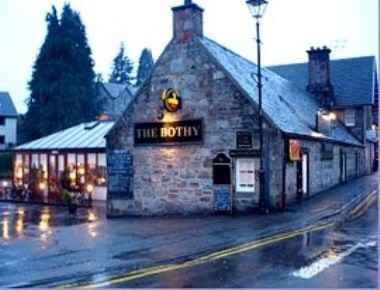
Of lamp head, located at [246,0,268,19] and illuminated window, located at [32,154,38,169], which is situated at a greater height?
lamp head, located at [246,0,268,19]

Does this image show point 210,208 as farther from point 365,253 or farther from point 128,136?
point 365,253

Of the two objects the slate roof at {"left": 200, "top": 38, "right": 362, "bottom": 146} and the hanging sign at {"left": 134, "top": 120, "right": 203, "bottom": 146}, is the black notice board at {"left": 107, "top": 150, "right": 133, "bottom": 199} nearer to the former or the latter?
the hanging sign at {"left": 134, "top": 120, "right": 203, "bottom": 146}

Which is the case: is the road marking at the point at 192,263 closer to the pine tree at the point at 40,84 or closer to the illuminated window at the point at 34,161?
the illuminated window at the point at 34,161

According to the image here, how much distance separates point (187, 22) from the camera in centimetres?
2064

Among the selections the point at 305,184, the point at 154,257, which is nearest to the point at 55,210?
the point at 305,184

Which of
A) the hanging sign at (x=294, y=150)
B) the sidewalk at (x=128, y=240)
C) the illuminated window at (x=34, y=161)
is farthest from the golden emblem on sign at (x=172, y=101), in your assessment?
the illuminated window at (x=34, y=161)

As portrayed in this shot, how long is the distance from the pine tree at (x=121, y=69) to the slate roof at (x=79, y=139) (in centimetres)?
7084

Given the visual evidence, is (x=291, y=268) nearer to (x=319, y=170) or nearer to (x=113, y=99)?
(x=319, y=170)

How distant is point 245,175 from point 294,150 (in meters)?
2.21

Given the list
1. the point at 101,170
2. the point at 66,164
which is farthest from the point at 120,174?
the point at 66,164

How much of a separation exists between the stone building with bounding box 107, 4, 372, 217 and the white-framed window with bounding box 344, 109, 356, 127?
12.7m

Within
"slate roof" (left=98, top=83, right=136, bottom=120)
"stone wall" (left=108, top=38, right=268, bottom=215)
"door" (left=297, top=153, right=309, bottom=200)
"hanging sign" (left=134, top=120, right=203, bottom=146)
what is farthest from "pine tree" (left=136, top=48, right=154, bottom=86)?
"door" (left=297, top=153, right=309, bottom=200)

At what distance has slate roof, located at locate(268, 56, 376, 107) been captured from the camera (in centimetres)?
3512

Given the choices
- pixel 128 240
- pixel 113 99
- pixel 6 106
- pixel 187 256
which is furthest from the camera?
pixel 113 99
